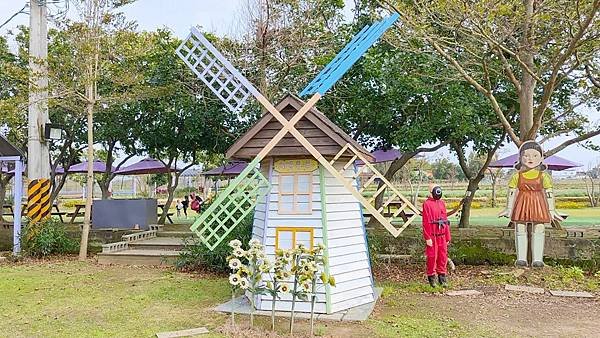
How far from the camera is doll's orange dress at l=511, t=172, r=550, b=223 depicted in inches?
308

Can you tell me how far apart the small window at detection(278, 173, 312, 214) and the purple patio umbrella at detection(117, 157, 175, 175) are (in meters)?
9.94

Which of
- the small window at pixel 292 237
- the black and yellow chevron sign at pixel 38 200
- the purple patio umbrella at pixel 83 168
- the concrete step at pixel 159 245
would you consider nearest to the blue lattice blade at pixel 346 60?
the small window at pixel 292 237

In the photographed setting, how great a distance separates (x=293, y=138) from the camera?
6.23 meters

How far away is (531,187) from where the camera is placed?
7891 mm

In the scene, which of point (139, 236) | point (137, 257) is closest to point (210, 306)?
point (137, 257)

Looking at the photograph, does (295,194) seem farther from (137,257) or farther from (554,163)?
(554,163)

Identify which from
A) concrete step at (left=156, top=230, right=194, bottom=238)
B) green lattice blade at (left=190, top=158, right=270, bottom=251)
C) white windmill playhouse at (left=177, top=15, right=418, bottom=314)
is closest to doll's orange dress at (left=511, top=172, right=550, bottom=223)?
white windmill playhouse at (left=177, top=15, right=418, bottom=314)

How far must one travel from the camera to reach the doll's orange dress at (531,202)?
7832 mm

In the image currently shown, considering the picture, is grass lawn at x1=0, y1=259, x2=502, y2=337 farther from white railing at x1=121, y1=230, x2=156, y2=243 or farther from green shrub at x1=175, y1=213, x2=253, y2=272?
white railing at x1=121, y1=230, x2=156, y2=243

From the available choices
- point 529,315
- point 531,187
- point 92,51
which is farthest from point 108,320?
point 531,187

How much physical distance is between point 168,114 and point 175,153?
5.60ft

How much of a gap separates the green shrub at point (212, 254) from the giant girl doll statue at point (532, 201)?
4.23m

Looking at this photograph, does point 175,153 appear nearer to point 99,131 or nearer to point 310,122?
point 99,131

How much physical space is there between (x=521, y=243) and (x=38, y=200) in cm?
930
